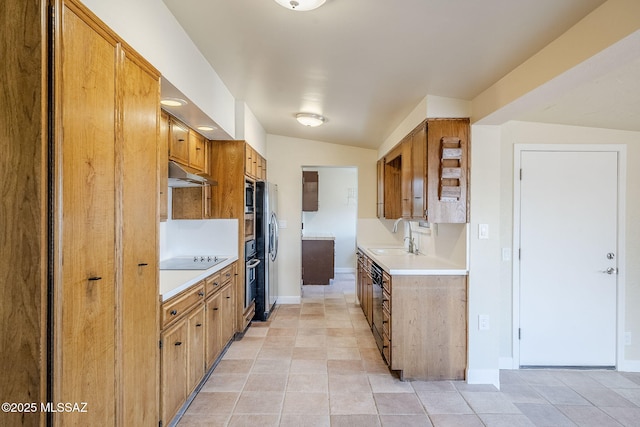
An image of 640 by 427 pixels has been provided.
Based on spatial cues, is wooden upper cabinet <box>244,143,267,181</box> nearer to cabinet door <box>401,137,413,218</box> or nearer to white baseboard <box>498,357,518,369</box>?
cabinet door <box>401,137,413,218</box>

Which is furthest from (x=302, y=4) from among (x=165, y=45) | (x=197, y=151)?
(x=197, y=151)

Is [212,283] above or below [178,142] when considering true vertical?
below

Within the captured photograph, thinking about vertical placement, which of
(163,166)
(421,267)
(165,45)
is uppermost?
(165,45)

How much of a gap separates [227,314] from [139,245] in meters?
1.85

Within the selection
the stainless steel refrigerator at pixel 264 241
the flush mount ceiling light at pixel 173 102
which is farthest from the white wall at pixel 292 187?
the flush mount ceiling light at pixel 173 102

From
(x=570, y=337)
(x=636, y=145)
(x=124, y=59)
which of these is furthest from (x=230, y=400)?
(x=636, y=145)

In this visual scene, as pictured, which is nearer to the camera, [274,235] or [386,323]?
[386,323]

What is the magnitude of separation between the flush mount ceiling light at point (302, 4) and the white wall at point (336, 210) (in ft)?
19.9

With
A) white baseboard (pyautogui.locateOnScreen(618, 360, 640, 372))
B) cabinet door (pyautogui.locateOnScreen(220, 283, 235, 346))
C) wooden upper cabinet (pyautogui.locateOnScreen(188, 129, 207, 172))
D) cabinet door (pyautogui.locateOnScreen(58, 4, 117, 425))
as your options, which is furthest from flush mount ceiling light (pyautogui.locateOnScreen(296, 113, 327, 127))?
white baseboard (pyautogui.locateOnScreen(618, 360, 640, 372))

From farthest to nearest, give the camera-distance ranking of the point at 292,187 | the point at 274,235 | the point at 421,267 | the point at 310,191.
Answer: the point at 310,191 < the point at 292,187 < the point at 274,235 < the point at 421,267

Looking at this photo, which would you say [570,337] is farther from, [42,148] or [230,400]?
[42,148]

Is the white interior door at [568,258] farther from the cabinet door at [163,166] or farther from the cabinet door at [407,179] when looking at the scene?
the cabinet door at [163,166]

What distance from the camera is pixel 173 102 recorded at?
242 centimetres

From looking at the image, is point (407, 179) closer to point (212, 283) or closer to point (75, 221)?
point (212, 283)
